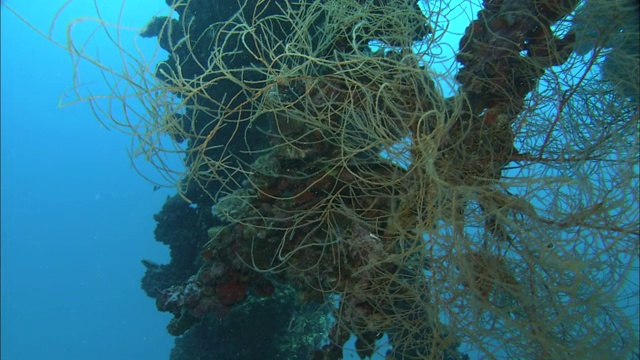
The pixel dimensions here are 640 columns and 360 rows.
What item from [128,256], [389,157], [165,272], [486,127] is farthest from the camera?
[128,256]

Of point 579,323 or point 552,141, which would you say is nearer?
point 579,323

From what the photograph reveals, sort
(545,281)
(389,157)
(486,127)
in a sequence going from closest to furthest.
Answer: (545,281), (389,157), (486,127)

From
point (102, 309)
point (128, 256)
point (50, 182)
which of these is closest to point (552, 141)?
point (102, 309)

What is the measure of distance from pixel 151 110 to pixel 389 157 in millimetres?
2054

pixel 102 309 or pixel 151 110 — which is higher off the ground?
pixel 102 309

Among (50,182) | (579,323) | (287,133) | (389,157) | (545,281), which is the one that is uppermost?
(50,182)

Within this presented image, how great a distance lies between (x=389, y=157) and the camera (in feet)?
10.3

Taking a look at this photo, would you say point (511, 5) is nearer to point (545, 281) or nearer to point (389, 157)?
point (389, 157)

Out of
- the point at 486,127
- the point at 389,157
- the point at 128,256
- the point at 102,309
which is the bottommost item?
the point at 389,157

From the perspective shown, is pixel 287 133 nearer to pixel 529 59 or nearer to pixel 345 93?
pixel 345 93

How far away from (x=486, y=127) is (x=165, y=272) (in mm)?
6694

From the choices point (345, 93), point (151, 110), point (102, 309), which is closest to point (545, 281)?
point (345, 93)

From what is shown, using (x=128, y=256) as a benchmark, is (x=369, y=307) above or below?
below

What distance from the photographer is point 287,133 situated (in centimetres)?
364
